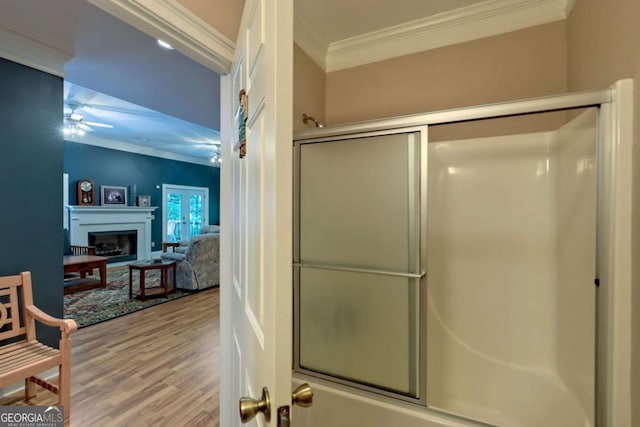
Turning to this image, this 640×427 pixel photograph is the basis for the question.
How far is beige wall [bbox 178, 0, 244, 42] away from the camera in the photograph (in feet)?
3.85

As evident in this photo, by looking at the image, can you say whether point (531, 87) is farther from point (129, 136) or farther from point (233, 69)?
point (129, 136)

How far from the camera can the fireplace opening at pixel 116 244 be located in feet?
20.4

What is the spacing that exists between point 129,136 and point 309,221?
5.73m

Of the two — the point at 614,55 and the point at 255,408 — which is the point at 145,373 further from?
the point at 614,55

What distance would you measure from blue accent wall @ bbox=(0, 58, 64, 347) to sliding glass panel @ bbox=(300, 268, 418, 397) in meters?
2.14

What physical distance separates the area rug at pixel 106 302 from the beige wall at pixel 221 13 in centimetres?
365

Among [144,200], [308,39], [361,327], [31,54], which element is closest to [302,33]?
[308,39]

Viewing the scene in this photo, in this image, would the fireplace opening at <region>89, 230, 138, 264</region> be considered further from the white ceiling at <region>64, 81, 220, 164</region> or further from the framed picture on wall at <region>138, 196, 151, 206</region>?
the white ceiling at <region>64, 81, 220, 164</region>

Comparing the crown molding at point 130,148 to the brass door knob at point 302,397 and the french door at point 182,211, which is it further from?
the brass door knob at point 302,397

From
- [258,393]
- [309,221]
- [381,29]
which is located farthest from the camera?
[381,29]

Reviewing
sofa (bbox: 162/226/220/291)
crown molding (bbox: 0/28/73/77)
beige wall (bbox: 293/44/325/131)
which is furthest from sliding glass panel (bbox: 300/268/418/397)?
sofa (bbox: 162/226/220/291)

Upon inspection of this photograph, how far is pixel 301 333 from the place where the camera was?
1837mm

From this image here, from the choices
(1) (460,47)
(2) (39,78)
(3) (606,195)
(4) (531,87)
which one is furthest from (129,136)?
(3) (606,195)

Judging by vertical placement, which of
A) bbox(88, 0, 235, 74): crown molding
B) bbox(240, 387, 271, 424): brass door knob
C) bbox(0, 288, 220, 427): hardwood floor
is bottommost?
bbox(0, 288, 220, 427): hardwood floor
